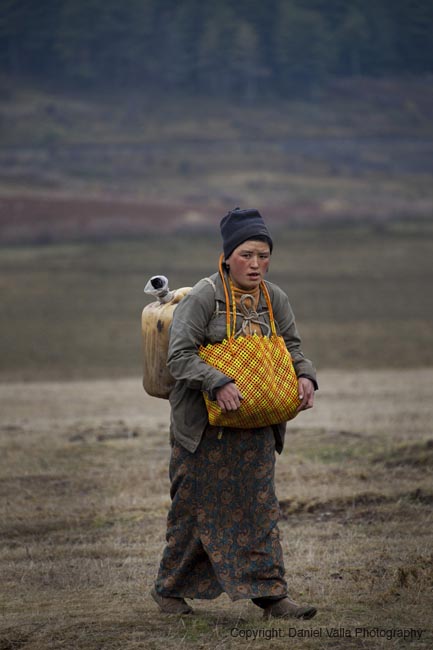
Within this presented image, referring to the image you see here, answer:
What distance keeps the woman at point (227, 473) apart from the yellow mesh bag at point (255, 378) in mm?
77

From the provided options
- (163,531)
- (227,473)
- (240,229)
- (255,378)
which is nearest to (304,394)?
(255,378)

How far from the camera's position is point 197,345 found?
17.0ft

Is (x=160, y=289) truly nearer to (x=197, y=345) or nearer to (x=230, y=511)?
(x=197, y=345)

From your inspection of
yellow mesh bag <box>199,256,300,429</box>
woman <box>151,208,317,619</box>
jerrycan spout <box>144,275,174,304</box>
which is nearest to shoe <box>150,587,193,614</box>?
woman <box>151,208,317,619</box>

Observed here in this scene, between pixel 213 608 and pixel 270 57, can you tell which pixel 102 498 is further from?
pixel 270 57

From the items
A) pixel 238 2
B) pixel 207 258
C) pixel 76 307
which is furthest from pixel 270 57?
pixel 76 307

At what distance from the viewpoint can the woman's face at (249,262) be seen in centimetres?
521

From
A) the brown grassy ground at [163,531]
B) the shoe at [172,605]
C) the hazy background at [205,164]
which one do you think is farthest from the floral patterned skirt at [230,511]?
the hazy background at [205,164]

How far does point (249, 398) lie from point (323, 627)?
1.13 meters

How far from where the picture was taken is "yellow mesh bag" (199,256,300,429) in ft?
16.5

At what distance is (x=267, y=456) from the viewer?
5.29 meters

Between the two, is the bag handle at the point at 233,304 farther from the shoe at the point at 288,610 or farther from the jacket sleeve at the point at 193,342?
the shoe at the point at 288,610

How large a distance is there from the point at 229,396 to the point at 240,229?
82cm

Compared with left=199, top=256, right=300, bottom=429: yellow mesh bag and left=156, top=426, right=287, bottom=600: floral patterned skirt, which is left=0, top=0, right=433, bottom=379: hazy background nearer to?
left=156, top=426, right=287, bottom=600: floral patterned skirt
